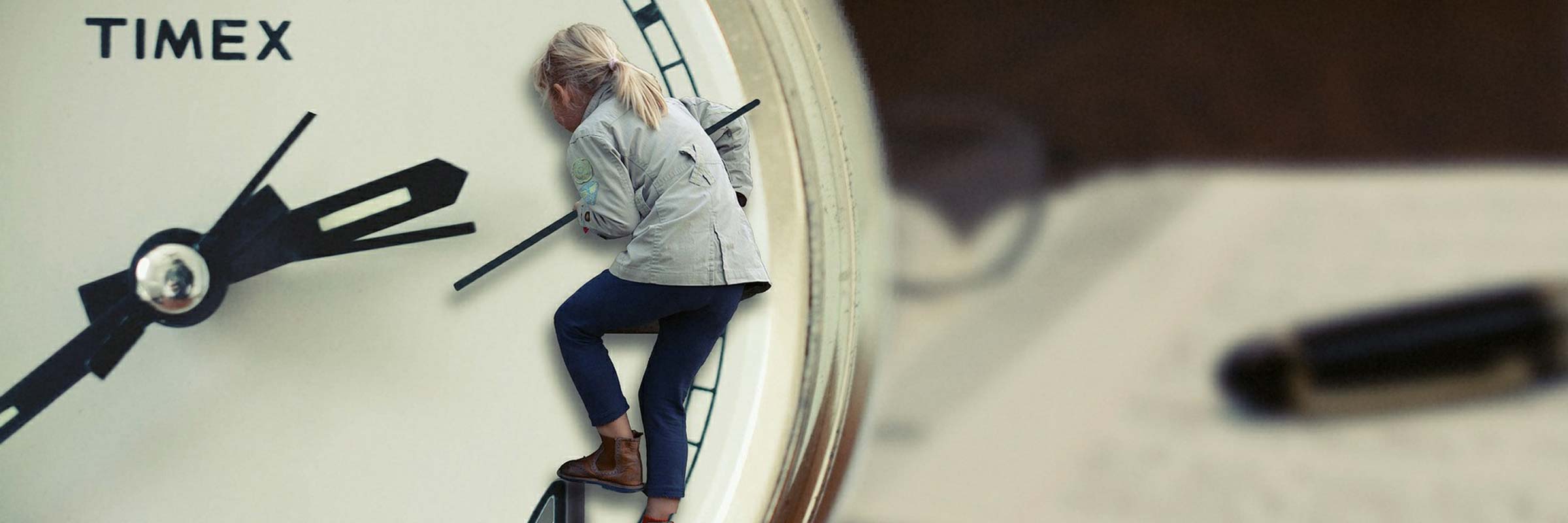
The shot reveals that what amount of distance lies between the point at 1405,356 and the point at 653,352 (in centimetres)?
63

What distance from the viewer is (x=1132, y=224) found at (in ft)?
3.60

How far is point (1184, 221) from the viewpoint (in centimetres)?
110

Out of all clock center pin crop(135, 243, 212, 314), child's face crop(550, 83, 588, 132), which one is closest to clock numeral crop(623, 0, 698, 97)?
child's face crop(550, 83, 588, 132)

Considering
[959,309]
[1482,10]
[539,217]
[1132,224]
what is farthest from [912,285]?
[1482,10]

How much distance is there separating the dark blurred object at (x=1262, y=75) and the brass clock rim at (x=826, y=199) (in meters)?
0.08

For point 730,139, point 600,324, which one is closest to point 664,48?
point 730,139

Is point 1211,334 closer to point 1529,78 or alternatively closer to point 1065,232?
point 1065,232

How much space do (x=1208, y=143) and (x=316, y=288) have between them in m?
0.78

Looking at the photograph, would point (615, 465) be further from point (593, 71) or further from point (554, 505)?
point (593, 71)

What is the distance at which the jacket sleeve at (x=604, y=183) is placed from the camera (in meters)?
1.03

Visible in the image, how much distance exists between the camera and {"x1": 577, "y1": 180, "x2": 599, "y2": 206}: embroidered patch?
104cm

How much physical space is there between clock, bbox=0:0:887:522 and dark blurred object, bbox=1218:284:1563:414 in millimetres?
386

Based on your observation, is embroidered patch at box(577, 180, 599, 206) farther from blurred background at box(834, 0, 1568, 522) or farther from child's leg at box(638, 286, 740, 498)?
blurred background at box(834, 0, 1568, 522)

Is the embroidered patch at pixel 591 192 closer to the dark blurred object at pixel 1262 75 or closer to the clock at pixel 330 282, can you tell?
the clock at pixel 330 282
